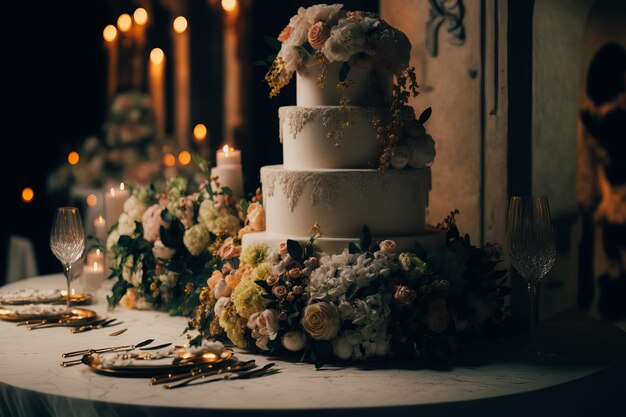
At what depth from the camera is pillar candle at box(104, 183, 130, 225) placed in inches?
210

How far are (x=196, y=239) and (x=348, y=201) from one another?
38.2 inches

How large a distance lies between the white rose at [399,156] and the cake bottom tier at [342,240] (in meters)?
0.33

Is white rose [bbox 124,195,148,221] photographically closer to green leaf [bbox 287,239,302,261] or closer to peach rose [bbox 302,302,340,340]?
green leaf [bbox 287,239,302,261]

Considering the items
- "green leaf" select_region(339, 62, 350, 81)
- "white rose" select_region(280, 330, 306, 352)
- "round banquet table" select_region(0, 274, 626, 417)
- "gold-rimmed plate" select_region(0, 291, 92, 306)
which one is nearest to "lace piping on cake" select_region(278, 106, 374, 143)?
"green leaf" select_region(339, 62, 350, 81)

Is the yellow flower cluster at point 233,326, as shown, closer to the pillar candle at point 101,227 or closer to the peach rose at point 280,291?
the peach rose at point 280,291

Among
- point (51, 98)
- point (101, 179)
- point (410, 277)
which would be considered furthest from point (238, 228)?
point (51, 98)

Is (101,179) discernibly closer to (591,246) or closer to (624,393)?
(591,246)

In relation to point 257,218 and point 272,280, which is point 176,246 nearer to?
point 257,218

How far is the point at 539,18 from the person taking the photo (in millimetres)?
5516

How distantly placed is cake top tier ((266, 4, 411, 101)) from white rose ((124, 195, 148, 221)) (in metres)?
1.27

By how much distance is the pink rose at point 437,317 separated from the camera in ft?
11.6

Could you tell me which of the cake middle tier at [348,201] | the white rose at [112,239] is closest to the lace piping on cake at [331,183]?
the cake middle tier at [348,201]

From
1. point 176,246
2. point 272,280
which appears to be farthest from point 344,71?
point 176,246

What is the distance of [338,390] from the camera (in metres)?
3.08
